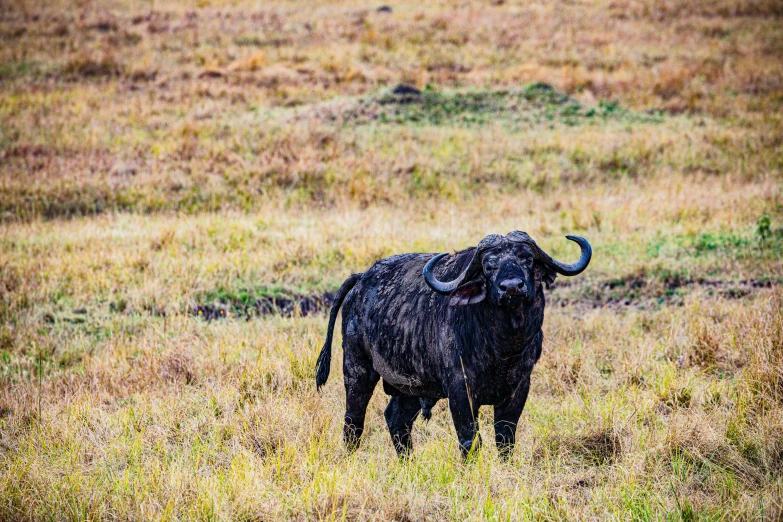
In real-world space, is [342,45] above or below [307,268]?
above

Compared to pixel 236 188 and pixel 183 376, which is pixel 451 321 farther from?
pixel 236 188

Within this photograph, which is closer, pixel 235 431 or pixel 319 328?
pixel 235 431

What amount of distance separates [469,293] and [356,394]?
4.47 ft

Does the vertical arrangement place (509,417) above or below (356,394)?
above

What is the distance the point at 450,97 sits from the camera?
23359mm

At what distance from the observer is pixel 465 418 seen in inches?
184

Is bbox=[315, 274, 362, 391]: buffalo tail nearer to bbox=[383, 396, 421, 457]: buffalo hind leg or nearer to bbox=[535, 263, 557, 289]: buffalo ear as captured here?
bbox=[383, 396, 421, 457]: buffalo hind leg

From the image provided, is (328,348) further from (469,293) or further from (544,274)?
(544,274)

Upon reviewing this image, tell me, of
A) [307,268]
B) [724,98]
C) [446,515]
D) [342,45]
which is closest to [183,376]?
[446,515]

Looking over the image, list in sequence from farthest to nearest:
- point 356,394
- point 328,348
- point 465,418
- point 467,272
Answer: point 328,348 → point 356,394 → point 465,418 → point 467,272

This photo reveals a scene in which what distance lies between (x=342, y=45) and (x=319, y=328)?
928 inches

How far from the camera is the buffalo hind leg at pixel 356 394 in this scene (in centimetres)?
546

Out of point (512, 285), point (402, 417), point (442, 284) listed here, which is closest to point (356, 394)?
point (402, 417)

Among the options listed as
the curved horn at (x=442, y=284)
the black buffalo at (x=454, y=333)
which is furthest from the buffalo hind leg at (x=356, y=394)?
the curved horn at (x=442, y=284)
